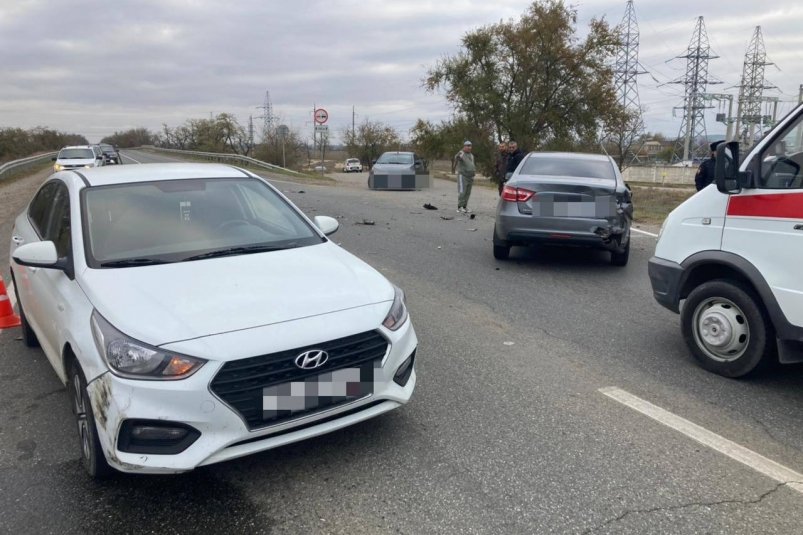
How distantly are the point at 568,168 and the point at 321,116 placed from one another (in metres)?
23.6

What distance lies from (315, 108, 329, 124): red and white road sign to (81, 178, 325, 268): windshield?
26.8 m

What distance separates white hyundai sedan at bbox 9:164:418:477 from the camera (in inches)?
113

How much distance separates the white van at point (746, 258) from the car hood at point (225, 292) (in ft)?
8.60

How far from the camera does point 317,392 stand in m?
3.07

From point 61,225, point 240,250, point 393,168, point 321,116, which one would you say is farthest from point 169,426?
point 321,116

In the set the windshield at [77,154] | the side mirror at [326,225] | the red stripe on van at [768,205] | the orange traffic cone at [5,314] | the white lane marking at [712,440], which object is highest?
the windshield at [77,154]

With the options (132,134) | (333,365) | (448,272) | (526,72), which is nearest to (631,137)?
(526,72)

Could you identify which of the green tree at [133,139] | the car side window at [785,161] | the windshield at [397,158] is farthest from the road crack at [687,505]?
the green tree at [133,139]

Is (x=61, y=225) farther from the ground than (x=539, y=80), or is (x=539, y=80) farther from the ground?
(x=539, y=80)

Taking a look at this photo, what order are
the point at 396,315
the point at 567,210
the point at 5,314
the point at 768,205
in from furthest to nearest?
the point at 567,210
the point at 5,314
the point at 768,205
the point at 396,315

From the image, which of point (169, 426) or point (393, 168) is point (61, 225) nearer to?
point (169, 426)

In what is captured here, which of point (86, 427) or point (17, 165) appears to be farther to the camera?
point (17, 165)

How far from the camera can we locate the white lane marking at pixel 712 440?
3.26 metres

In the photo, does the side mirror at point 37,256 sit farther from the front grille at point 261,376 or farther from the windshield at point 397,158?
the windshield at point 397,158
